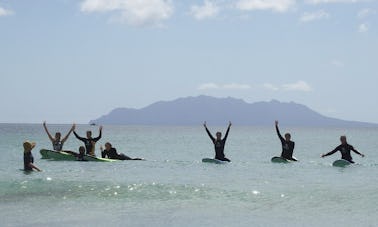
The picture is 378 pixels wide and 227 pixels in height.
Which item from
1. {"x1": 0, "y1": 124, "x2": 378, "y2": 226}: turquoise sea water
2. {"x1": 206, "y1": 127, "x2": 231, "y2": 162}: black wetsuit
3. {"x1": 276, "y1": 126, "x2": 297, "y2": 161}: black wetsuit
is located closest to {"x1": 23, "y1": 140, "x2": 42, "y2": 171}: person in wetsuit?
{"x1": 0, "y1": 124, "x2": 378, "y2": 226}: turquoise sea water

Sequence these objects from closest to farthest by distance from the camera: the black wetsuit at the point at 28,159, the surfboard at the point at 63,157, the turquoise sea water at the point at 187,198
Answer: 1. the turquoise sea water at the point at 187,198
2. the black wetsuit at the point at 28,159
3. the surfboard at the point at 63,157

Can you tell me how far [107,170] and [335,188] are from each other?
11.6 metres

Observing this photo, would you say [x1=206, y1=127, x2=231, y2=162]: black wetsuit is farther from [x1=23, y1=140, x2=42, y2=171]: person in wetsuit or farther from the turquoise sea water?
[x1=23, y1=140, x2=42, y2=171]: person in wetsuit

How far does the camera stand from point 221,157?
112 ft

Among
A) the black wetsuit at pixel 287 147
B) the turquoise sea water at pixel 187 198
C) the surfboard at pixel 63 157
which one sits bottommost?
the turquoise sea water at pixel 187 198

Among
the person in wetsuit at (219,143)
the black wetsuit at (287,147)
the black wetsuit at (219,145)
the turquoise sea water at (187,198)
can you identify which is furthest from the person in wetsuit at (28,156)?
the black wetsuit at (287,147)

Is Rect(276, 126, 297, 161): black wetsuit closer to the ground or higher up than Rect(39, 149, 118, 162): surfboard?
higher up

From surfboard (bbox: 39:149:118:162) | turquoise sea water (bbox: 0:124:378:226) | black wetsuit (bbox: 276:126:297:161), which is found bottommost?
turquoise sea water (bbox: 0:124:378:226)

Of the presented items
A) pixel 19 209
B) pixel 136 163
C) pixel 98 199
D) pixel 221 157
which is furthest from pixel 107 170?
pixel 19 209

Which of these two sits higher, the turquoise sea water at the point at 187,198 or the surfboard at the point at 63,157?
the surfboard at the point at 63,157

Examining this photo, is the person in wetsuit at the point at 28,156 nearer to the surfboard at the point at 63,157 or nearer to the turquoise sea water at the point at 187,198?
the turquoise sea water at the point at 187,198

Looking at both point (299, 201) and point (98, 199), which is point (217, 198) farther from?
point (98, 199)

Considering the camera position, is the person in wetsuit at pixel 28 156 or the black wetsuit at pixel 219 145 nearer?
the person in wetsuit at pixel 28 156

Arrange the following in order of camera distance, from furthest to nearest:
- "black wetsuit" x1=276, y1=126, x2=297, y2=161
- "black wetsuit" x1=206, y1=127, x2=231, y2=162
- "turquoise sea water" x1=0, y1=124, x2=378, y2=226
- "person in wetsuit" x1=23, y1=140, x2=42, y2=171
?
1. "black wetsuit" x1=276, y1=126, x2=297, y2=161
2. "black wetsuit" x1=206, y1=127, x2=231, y2=162
3. "person in wetsuit" x1=23, y1=140, x2=42, y2=171
4. "turquoise sea water" x1=0, y1=124, x2=378, y2=226
